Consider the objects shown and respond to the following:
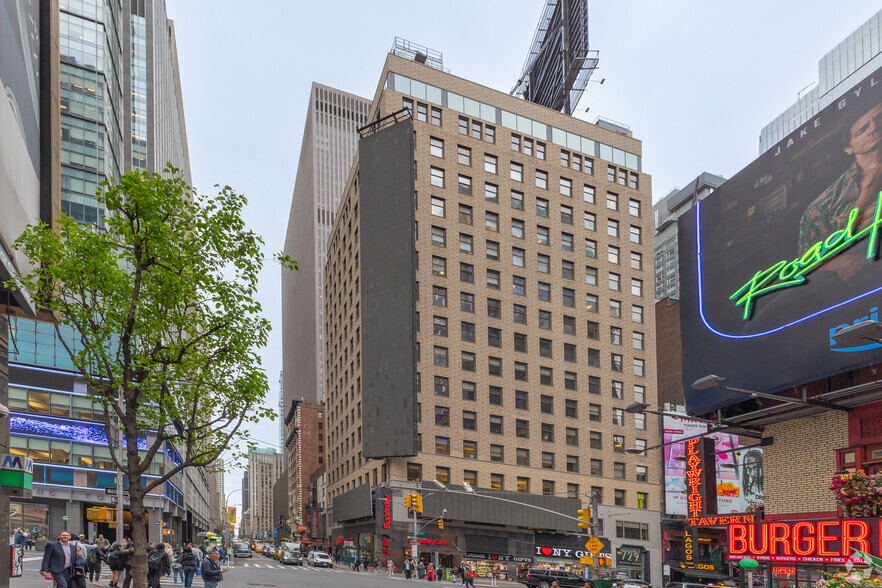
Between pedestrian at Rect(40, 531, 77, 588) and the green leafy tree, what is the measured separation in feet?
5.07

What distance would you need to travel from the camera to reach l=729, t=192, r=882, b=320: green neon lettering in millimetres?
18875

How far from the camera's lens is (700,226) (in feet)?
86.4

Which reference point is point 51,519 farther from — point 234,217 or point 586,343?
point 234,217

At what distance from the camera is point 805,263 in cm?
2105

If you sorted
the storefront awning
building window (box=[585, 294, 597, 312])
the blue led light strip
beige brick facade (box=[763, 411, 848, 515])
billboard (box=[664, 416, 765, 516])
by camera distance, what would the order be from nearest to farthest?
the blue led light strip
beige brick facade (box=[763, 411, 848, 515])
the storefront awning
billboard (box=[664, 416, 765, 516])
building window (box=[585, 294, 597, 312])

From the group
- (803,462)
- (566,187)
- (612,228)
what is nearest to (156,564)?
(803,462)

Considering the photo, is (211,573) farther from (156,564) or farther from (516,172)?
(516,172)

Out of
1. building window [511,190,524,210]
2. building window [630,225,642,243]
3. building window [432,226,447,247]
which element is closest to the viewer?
building window [432,226,447,247]

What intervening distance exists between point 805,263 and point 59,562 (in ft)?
66.2

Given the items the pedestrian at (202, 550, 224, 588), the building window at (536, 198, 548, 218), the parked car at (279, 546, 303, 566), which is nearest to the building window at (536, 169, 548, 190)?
the building window at (536, 198, 548, 218)

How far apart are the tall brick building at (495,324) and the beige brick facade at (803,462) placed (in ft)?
147

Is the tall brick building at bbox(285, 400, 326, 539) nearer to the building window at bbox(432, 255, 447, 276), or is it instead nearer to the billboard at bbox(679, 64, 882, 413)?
the building window at bbox(432, 255, 447, 276)

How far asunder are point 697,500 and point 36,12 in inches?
2066

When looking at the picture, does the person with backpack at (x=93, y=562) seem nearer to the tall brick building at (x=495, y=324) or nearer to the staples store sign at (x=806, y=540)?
the staples store sign at (x=806, y=540)
